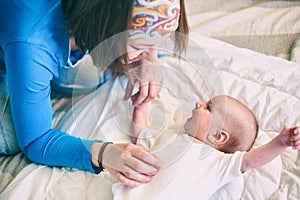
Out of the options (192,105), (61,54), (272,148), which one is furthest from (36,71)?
(272,148)

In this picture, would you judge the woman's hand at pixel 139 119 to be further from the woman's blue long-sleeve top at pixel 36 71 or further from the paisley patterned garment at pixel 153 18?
the paisley patterned garment at pixel 153 18

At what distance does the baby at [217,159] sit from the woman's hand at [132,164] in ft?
0.05

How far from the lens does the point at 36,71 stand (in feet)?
2.87

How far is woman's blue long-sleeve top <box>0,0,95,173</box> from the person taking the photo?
860 mm

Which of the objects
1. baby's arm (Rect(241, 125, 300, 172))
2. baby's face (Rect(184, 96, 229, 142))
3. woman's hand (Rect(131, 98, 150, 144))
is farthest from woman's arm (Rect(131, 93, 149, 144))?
baby's arm (Rect(241, 125, 300, 172))

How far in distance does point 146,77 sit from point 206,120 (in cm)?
17

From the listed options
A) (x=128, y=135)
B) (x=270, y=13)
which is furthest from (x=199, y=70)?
(x=270, y=13)

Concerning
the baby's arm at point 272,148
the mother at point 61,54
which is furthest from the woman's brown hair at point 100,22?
the baby's arm at point 272,148

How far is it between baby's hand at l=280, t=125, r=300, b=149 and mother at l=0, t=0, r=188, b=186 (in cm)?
24

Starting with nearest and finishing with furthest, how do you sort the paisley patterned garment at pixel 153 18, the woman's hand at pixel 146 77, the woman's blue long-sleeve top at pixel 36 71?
1. the paisley patterned garment at pixel 153 18
2. the woman's blue long-sleeve top at pixel 36 71
3. the woman's hand at pixel 146 77

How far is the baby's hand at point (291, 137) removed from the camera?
763 millimetres

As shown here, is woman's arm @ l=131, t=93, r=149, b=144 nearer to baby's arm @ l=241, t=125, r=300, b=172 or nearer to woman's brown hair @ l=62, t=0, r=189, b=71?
woman's brown hair @ l=62, t=0, r=189, b=71

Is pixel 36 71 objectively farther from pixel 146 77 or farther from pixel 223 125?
pixel 223 125

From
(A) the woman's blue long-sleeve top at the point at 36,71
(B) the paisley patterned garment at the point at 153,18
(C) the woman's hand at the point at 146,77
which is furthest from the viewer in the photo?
(C) the woman's hand at the point at 146,77
